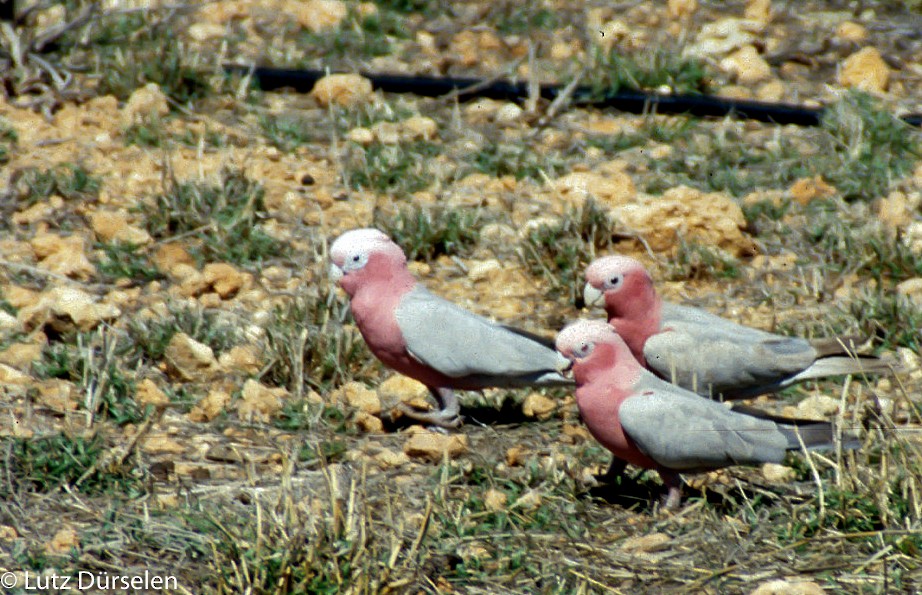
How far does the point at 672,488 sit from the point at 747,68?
12.7 ft

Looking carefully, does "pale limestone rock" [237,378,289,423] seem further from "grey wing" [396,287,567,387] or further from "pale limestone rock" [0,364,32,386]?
"pale limestone rock" [0,364,32,386]

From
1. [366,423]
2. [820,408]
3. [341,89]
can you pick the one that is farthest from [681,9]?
[366,423]

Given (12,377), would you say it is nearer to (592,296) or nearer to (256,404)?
(256,404)

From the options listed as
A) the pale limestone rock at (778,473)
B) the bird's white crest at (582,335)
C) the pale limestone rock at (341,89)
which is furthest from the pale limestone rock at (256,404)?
the pale limestone rock at (341,89)

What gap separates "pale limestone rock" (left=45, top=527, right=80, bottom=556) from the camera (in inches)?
128

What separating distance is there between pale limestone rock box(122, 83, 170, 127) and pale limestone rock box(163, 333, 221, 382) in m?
1.99

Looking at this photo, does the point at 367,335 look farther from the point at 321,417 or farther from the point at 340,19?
the point at 340,19

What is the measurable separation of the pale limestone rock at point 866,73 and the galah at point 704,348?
2.96m

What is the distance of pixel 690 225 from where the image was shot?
5.36 meters

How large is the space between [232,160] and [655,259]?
1.87 meters

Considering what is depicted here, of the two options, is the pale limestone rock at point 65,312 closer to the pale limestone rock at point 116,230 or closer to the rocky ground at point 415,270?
the rocky ground at point 415,270

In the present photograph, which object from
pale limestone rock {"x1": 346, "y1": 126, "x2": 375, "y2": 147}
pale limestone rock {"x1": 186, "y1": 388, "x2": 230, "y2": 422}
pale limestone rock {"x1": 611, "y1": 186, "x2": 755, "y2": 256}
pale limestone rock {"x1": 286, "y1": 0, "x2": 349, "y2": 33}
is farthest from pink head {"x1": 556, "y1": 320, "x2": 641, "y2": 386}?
pale limestone rock {"x1": 286, "y1": 0, "x2": 349, "y2": 33}

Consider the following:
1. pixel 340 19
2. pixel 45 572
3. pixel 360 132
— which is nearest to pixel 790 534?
pixel 45 572

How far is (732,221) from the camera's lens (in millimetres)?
5340
